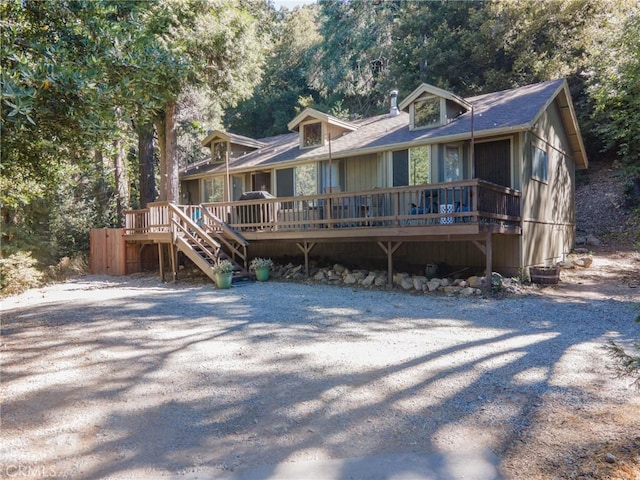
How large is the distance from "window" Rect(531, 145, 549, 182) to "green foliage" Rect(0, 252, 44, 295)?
48.4 feet

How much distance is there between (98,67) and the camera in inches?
211

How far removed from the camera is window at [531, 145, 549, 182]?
11.8m

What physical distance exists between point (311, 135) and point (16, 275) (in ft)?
33.6

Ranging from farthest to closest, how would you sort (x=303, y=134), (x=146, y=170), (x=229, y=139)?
1. (x=146, y=170)
2. (x=229, y=139)
3. (x=303, y=134)

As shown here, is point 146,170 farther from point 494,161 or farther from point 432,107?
point 494,161

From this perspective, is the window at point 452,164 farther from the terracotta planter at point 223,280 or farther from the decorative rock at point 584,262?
the terracotta planter at point 223,280

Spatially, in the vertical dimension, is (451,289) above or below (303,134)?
below

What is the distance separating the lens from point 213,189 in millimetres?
17672

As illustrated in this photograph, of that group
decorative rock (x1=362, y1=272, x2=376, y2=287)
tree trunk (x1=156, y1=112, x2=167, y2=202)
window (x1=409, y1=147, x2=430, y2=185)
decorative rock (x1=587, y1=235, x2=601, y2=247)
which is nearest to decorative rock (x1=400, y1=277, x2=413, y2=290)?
Result: decorative rock (x1=362, y1=272, x2=376, y2=287)

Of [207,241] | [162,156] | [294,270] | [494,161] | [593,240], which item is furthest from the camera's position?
[593,240]

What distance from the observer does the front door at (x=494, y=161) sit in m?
11.2

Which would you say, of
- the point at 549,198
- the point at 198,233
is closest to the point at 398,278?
the point at 198,233

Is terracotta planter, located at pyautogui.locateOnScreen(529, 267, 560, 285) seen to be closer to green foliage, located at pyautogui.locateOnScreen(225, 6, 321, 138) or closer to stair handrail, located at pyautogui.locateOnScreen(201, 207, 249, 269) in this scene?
A: stair handrail, located at pyautogui.locateOnScreen(201, 207, 249, 269)

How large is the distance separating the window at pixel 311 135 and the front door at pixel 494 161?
5.72 m
